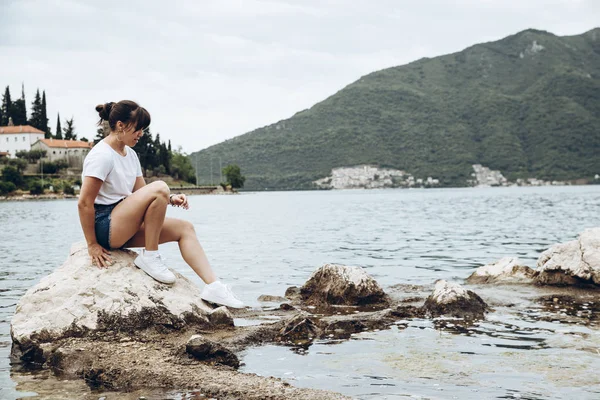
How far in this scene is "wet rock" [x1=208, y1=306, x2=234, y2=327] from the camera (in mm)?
7891

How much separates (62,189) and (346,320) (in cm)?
11880

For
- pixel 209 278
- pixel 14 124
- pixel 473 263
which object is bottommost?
pixel 473 263

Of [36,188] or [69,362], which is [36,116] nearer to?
[36,188]

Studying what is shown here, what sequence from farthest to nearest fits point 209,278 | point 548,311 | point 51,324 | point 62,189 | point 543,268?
point 62,189, point 543,268, point 548,311, point 209,278, point 51,324

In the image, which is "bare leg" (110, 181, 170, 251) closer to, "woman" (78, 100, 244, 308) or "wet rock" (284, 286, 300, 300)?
"woman" (78, 100, 244, 308)

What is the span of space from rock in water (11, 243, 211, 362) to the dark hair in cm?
173

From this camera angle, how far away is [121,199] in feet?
24.8

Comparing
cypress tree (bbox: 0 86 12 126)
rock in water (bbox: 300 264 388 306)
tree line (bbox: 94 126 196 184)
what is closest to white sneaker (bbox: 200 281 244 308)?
rock in water (bbox: 300 264 388 306)

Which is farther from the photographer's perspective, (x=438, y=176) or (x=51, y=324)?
(x=438, y=176)

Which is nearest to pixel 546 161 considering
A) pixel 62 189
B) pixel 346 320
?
pixel 62 189

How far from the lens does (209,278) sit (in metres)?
8.07

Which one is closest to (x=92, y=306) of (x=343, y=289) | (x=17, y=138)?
(x=343, y=289)

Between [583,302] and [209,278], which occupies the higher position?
[209,278]

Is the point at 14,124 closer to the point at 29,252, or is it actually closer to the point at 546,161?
the point at 29,252
